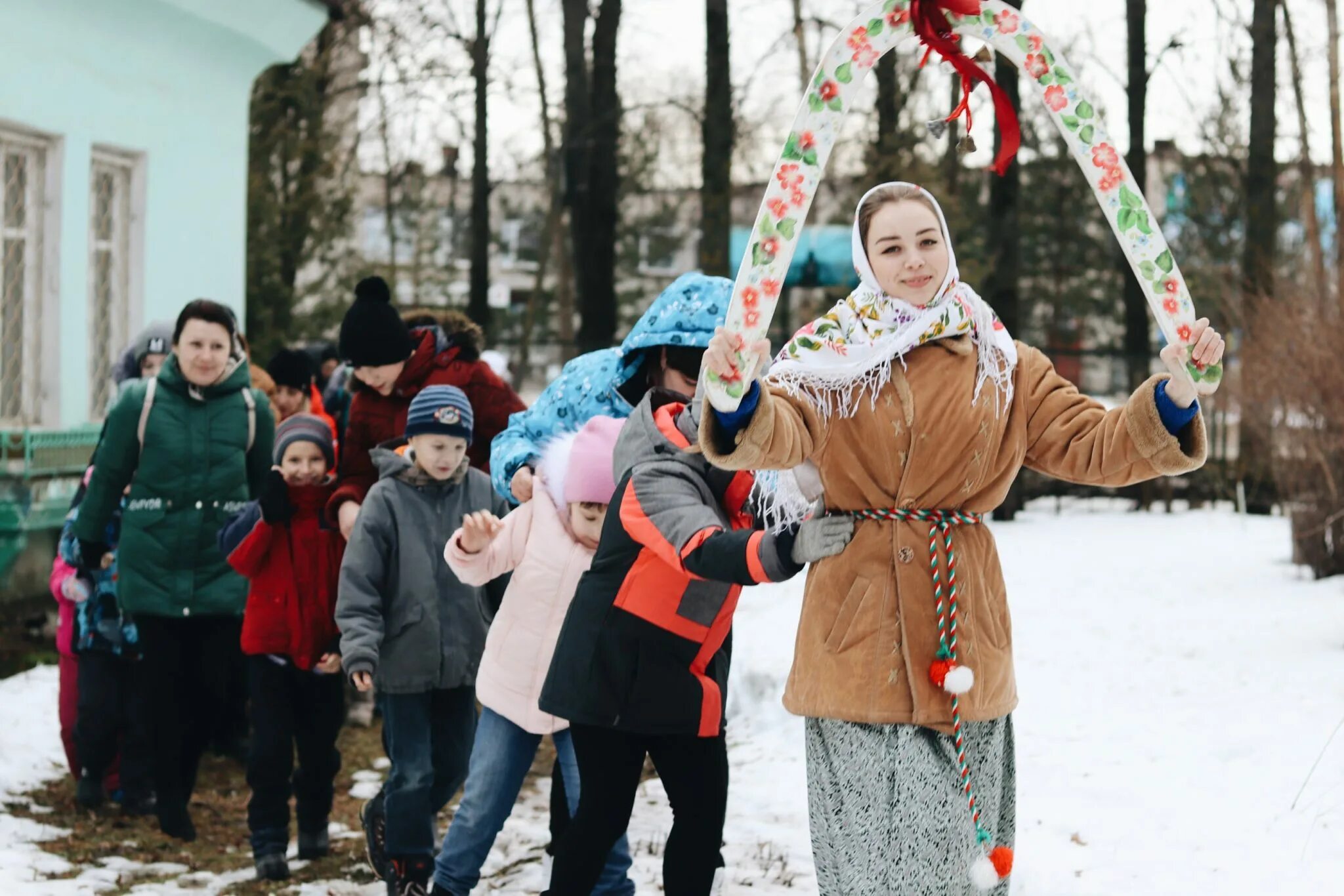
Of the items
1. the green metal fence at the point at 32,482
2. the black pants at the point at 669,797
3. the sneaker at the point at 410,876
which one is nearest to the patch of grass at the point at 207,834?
the sneaker at the point at 410,876

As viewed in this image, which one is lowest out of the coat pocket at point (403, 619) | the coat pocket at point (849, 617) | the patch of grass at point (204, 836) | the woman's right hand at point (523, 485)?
the patch of grass at point (204, 836)

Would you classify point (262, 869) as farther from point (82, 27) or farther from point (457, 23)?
point (457, 23)

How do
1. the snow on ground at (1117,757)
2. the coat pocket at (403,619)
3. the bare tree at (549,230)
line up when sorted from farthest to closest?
the bare tree at (549,230)
the snow on ground at (1117,757)
the coat pocket at (403,619)

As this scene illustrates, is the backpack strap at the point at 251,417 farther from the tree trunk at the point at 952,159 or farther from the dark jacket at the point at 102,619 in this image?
the tree trunk at the point at 952,159

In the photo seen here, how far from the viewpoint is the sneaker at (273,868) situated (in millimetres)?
4988

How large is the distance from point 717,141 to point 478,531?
11.7 meters

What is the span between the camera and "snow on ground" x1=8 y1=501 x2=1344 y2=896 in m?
4.83

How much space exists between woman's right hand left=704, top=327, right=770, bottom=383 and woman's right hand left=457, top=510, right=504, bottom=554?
1479 mm

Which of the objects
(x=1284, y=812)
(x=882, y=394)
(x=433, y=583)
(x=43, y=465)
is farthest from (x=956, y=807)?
(x=43, y=465)

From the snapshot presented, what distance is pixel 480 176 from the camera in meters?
20.7

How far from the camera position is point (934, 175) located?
17.5m

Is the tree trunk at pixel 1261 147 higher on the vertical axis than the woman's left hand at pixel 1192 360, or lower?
higher

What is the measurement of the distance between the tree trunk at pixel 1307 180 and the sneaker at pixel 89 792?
744 cm


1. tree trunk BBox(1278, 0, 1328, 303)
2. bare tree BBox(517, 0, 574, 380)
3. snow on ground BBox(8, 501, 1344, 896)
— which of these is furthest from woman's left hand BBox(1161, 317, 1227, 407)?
bare tree BBox(517, 0, 574, 380)
